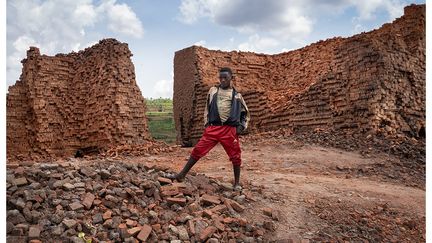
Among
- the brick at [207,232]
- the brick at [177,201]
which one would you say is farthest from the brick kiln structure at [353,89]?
the brick at [207,232]

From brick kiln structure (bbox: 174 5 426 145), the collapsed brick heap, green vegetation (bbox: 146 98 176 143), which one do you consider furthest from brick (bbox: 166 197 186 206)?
green vegetation (bbox: 146 98 176 143)

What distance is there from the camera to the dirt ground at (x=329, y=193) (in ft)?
15.7

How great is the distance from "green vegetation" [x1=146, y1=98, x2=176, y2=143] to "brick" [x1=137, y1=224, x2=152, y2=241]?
21.0 metres

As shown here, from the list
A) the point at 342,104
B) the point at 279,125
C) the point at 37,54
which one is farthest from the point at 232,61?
the point at 37,54

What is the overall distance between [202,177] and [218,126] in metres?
0.81

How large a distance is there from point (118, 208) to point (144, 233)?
0.52m

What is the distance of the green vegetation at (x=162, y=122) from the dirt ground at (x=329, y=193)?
1593 cm

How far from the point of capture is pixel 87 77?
12.7 meters

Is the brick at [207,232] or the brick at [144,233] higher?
the brick at [144,233]

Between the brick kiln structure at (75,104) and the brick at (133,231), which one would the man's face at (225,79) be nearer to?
the brick at (133,231)

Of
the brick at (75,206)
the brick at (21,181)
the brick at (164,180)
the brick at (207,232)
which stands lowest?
the brick at (207,232)

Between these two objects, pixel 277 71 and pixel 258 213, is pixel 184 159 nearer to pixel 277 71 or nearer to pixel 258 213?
pixel 258 213

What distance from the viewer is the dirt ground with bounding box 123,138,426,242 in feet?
15.7

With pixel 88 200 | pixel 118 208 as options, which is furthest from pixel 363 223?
pixel 88 200
